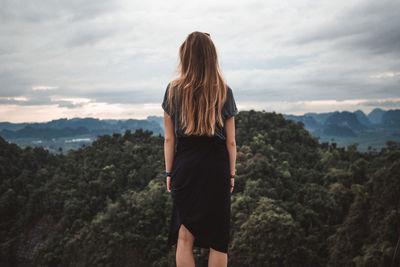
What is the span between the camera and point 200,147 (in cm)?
241

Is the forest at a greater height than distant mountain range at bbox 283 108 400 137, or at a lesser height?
lesser

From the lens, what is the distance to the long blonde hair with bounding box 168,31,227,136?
2318 millimetres

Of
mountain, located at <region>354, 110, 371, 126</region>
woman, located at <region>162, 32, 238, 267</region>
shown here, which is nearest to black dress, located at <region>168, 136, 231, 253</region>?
woman, located at <region>162, 32, 238, 267</region>

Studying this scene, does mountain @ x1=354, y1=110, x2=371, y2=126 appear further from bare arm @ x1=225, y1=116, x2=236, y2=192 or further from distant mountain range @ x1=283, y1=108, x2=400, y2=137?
bare arm @ x1=225, y1=116, x2=236, y2=192

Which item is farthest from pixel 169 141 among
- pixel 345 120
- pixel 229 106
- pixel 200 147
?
pixel 345 120

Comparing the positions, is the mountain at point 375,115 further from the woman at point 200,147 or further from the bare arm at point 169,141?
the bare arm at point 169,141

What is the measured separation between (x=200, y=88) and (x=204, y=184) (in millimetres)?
901

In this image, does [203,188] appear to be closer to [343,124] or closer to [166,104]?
[166,104]

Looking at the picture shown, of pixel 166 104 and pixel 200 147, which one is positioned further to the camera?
pixel 166 104

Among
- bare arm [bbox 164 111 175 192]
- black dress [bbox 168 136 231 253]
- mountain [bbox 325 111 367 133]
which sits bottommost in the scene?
black dress [bbox 168 136 231 253]

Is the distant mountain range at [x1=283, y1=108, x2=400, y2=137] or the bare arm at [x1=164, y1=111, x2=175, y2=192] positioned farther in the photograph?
the distant mountain range at [x1=283, y1=108, x2=400, y2=137]

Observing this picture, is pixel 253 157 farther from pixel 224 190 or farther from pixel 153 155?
pixel 224 190

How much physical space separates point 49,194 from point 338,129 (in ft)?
529

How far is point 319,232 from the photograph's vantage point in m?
18.6
